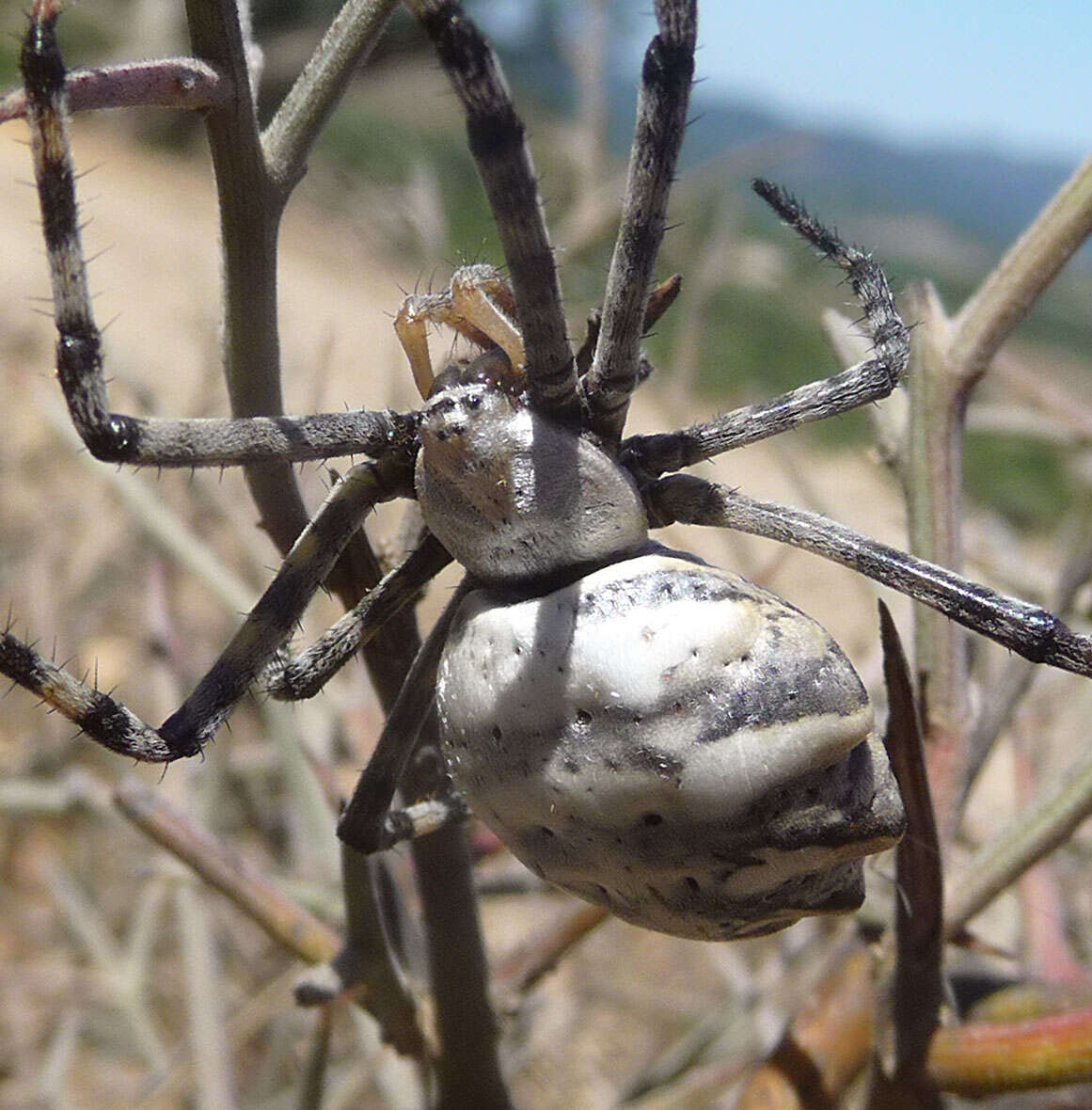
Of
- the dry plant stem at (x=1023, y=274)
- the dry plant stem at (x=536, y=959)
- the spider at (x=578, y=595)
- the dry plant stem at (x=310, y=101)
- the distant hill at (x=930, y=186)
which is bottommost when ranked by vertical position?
the distant hill at (x=930, y=186)

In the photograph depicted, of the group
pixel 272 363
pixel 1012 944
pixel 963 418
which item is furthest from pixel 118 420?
pixel 1012 944

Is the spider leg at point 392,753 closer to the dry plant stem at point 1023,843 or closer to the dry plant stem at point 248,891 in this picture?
the dry plant stem at point 248,891

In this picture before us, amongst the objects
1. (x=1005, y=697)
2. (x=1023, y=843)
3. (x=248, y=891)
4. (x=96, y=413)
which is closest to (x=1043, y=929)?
(x=1005, y=697)

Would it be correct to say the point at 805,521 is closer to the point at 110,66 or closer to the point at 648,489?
the point at 648,489

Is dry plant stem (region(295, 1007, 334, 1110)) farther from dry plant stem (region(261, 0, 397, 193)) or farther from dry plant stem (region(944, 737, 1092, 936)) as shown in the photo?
dry plant stem (region(261, 0, 397, 193))

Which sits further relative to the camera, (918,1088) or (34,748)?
(34,748)

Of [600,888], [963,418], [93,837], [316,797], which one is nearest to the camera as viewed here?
[600,888]

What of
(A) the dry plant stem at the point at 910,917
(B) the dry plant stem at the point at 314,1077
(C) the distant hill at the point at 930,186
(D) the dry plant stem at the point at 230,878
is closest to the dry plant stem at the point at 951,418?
(A) the dry plant stem at the point at 910,917

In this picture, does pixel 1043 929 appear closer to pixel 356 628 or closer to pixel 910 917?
pixel 910 917
